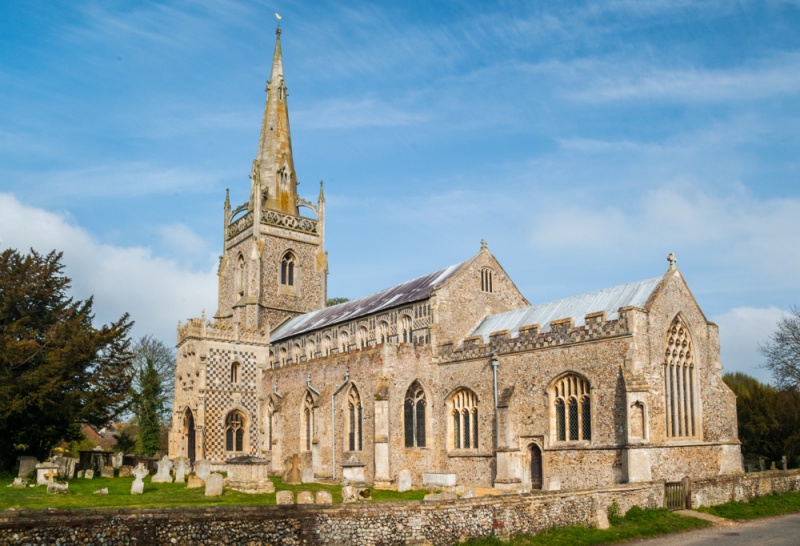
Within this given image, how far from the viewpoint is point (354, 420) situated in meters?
31.9

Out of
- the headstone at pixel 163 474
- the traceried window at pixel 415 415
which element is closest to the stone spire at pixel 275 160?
the headstone at pixel 163 474

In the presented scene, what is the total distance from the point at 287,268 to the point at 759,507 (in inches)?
1306

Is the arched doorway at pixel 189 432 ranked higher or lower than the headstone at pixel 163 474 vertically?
higher

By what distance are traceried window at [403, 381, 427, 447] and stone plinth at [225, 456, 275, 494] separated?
24.3ft

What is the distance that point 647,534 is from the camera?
1725 centimetres

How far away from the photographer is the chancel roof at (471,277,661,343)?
2625cm

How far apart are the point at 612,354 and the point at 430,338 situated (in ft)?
30.5

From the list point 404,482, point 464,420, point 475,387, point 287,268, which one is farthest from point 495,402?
point 287,268

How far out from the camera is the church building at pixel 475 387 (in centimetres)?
2450

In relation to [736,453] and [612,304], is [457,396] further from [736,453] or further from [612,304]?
[736,453]

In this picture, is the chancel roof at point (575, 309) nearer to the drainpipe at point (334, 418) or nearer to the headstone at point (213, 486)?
the drainpipe at point (334, 418)

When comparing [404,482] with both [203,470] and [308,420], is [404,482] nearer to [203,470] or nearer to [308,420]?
[203,470]

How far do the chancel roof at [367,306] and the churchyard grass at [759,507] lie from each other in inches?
610

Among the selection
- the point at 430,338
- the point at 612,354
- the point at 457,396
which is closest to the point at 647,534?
the point at 612,354
